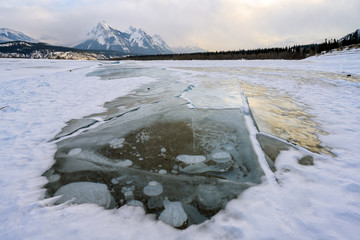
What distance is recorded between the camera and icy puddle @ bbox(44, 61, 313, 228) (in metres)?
1.91

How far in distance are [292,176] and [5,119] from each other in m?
6.34

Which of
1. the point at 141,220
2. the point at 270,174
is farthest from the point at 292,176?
the point at 141,220

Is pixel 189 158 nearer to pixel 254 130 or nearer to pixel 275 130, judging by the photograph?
pixel 254 130

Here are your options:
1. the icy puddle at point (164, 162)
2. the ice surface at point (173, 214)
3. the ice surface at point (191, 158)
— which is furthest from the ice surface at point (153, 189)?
the ice surface at point (191, 158)

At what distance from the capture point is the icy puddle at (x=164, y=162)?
191 cm

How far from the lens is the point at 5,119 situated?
4531mm

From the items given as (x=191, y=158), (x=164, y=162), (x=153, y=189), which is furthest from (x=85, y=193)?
(x=191, y=158)

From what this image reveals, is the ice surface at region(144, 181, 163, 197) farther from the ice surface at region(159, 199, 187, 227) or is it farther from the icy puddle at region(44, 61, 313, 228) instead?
the ice surface at region(159, 199, 187, 227)

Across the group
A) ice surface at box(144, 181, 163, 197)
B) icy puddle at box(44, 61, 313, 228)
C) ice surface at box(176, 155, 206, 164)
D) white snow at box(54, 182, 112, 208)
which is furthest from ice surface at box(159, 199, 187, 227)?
ice surface at box(176, 155, 206, 164)

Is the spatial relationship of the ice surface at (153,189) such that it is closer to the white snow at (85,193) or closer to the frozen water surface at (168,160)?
the frozen water surface at (168,160)

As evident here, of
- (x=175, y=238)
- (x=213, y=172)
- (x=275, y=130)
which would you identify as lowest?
(x=175, y=238)

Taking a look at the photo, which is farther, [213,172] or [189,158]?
[189,158]

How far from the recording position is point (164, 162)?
256 cm

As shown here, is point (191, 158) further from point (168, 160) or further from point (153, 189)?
point (153, 189)
